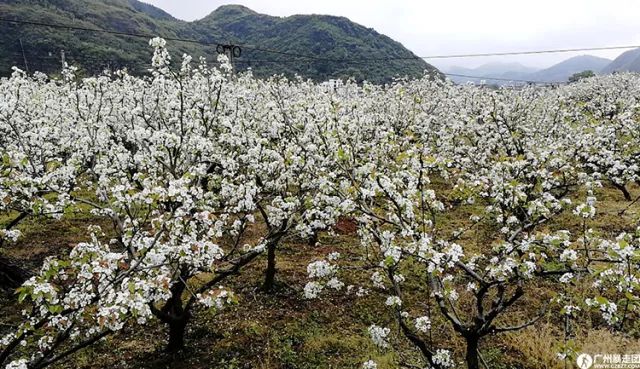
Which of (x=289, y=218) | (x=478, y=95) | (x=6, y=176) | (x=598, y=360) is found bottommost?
(x=598, y=360)

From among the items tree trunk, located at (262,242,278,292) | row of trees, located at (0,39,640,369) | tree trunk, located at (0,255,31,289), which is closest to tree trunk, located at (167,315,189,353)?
row of trees, located at (0,39,640,369)

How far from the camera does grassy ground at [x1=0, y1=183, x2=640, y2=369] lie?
11648 mm

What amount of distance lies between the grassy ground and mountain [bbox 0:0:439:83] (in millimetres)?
65179

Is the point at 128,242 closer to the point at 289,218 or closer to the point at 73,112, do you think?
the point at 289,218

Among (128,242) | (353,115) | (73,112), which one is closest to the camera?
(128,242)

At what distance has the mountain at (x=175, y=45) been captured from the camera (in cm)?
10625

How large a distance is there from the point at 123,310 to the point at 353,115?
1556 centimetres

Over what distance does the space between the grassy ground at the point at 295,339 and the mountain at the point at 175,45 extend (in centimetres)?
6518

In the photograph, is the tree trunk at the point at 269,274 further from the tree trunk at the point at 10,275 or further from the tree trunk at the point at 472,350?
the tree trunk at the point at 10,275

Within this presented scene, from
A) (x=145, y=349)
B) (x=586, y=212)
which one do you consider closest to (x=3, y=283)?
(x=145, y=349)

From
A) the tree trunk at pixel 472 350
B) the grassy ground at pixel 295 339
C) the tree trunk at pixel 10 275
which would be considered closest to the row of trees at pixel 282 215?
the tree trunk at pixel 472 350

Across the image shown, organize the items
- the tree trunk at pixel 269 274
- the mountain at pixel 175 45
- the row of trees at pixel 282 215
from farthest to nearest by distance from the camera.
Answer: the mountain at pixel 175 45 → the tree trunk at pixel 269 274 → the row of trees at pixel 282 215

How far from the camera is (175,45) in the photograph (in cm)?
15038

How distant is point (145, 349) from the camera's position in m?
12.4
